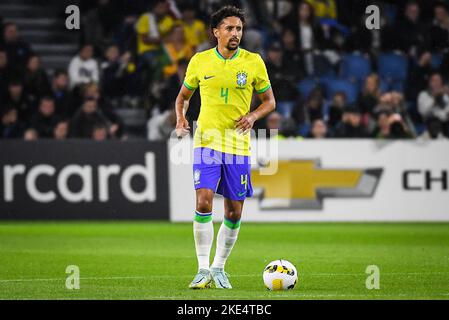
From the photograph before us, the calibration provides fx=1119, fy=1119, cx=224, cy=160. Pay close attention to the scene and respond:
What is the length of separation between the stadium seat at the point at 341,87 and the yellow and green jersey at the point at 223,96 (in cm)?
1031

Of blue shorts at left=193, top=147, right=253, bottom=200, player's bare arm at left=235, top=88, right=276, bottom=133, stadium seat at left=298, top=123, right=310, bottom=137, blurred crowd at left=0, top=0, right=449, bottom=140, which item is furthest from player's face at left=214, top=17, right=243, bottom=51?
stadium seat at left=298, top=123, right=310, bottom=137

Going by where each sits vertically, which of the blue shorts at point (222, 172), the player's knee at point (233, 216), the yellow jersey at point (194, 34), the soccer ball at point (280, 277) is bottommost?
the soccer ball at point (280, 277)

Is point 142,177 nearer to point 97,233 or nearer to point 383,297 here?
point 97,233

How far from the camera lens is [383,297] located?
8.80 m

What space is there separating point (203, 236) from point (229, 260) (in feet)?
9.20

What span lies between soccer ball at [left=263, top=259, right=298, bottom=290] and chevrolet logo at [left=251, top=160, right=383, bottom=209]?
7.94 m

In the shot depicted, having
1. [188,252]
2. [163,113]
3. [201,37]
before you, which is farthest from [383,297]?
[201,37]

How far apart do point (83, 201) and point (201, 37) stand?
14.8 feet

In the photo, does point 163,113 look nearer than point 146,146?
No

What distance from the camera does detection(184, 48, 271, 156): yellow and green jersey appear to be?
9727mm

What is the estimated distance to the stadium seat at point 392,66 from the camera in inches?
814

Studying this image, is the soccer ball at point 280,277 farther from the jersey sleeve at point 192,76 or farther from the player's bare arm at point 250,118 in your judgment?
the jersey sleeve at point 192,76
